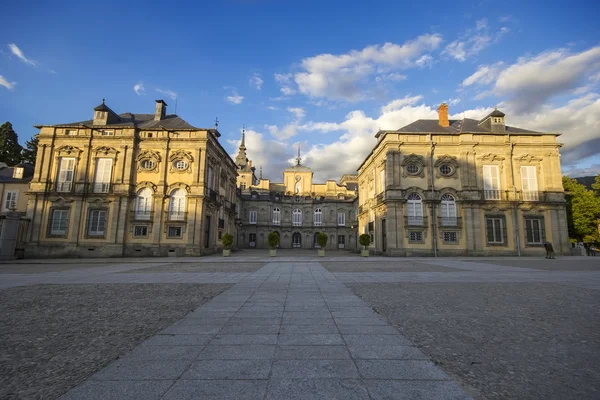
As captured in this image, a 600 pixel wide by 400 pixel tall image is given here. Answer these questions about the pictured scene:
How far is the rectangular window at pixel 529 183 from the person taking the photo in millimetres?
27984

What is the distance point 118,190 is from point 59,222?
5.96m

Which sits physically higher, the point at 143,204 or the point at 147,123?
the point at 147,123

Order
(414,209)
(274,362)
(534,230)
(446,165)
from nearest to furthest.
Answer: (274,362) < (534,230) < (414,209) < (446,165)

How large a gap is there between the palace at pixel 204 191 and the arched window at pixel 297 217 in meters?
29.3

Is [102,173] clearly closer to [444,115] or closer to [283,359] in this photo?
[283,359]

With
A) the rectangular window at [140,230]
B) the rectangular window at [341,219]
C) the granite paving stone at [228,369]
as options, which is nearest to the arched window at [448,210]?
the rectangular window at [140,230]

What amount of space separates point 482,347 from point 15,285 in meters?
13.0

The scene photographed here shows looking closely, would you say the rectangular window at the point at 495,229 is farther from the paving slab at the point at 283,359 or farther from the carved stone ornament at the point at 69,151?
the carved stone ornament at the point at 69,151

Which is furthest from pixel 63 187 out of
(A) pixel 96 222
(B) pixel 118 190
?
(B) pixel 118 190

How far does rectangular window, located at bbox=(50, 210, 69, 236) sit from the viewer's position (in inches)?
1054

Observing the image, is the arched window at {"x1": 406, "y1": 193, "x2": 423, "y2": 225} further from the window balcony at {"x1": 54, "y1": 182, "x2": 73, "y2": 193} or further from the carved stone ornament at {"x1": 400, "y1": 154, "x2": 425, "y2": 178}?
the window balcony at {"x1": 54, "y1": 182, "x2": 73, "y2": 193}

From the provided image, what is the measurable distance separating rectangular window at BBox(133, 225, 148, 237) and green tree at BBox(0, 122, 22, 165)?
27.7 meters

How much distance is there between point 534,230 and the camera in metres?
27.6

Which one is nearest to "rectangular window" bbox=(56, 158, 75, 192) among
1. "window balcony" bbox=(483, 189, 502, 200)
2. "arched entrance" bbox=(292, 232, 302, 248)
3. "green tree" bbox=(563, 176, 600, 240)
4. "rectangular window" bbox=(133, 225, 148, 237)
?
"rectangular window" bbox=(133, 225, 148, 237)
